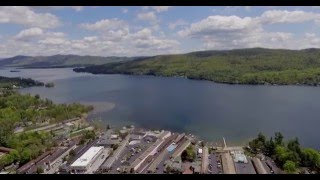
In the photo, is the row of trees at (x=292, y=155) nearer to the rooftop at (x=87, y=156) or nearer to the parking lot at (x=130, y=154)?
the parking lot at (x=130, y=154)

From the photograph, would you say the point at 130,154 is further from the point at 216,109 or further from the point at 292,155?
the point at 216,109

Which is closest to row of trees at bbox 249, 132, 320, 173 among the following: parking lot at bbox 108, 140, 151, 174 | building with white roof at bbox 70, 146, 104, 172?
parking lot at bbox 108, 140, 151, 174

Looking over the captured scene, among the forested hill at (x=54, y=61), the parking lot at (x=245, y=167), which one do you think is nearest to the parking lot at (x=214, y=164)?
the parking lot at (x=245, y=167)
